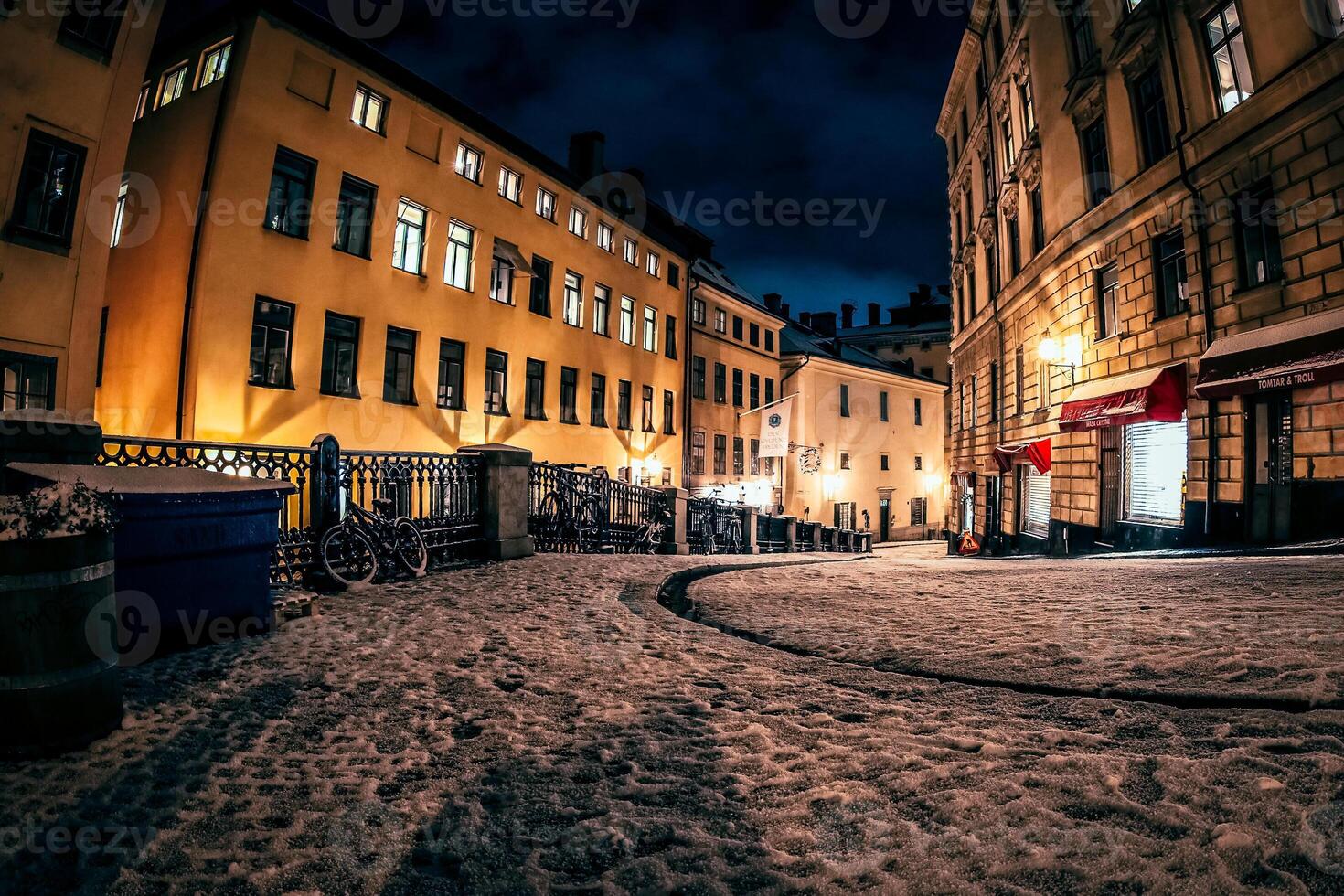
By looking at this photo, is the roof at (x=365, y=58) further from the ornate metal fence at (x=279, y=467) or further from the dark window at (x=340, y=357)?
the ornate metal fence at (x=279, y=467)

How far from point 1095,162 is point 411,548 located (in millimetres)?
18075

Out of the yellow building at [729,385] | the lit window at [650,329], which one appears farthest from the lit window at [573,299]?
the yellow building at [729,385]

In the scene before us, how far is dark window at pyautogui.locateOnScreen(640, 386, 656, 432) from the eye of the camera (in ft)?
94.1

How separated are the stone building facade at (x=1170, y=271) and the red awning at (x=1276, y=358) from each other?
0.03 metres

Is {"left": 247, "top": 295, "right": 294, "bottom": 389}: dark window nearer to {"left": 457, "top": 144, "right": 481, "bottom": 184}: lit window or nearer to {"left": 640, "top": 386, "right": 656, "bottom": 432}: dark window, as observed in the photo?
{"left": 457, "top": 144, "right": 481, "bottom": 184}: lit window

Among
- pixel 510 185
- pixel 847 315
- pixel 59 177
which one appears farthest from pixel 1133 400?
pixel 847 315

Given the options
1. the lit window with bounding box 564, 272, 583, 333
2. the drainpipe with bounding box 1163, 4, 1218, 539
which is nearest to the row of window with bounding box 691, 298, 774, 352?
the lit window with bounding box 564, 272, 583, 333

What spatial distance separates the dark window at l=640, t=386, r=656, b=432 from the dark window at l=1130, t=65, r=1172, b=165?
19.2 metres

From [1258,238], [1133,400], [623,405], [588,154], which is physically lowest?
[1133,400]

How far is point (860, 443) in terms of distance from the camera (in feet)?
141

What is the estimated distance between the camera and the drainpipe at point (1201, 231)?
37.7ft

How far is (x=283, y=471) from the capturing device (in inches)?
326
